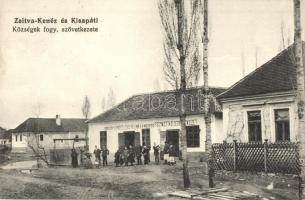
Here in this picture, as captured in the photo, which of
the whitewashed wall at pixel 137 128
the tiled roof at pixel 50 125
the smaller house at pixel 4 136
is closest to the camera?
the whitewashed wall at pixel 137 128

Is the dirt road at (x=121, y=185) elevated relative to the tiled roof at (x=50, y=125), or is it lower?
lower

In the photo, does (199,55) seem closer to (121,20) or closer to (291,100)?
(121,20)

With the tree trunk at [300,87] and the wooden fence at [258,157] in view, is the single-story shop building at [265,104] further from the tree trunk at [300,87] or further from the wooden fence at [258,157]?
the tree trunk at [300,87]

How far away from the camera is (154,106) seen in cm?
2881

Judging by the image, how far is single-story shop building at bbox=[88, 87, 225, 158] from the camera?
2505 cm

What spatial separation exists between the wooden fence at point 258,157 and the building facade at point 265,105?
4.20ft

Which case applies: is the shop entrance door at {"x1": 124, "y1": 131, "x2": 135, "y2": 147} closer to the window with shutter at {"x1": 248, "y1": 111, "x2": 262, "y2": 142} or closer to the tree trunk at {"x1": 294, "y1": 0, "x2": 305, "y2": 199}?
the window with shutter at {"x1": 248, "y1": 111, "x2": 262, "y2": 142}

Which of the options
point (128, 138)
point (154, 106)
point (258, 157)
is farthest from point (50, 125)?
point (258, 157)

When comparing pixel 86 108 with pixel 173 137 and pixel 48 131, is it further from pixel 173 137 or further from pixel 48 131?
pixel 173 137

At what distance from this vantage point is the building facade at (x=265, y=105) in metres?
17.3

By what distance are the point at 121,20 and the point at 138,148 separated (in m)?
11.3

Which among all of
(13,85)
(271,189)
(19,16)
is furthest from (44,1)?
(271,189)

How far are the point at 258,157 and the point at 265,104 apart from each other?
106 inches

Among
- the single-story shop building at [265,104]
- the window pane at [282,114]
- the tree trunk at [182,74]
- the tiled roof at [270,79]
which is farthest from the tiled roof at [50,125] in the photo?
the tree trunk at [182,74]
